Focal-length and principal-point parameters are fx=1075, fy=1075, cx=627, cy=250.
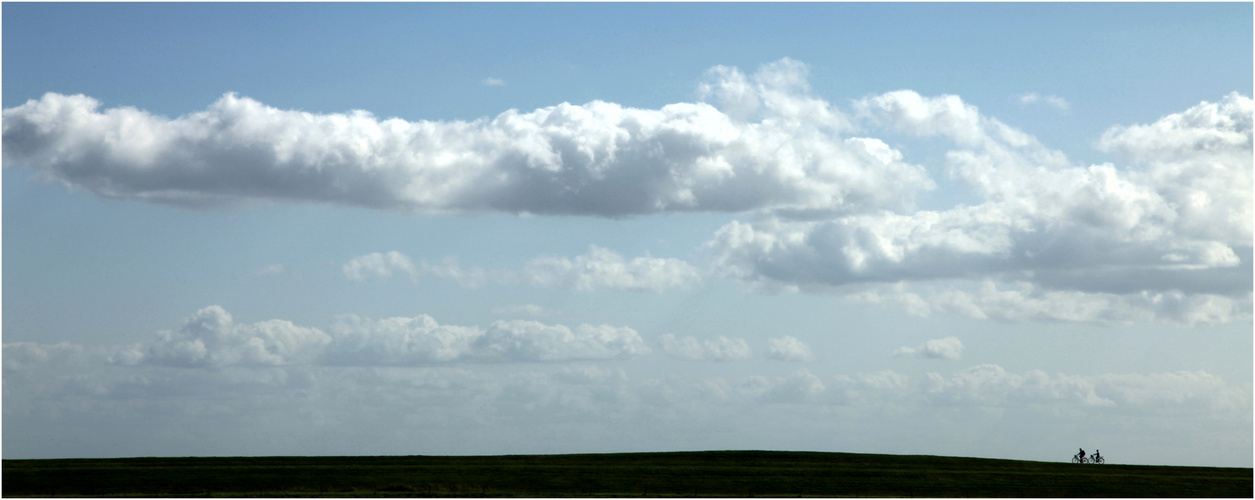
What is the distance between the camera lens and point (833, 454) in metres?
123

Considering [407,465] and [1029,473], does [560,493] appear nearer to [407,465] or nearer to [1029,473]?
[407,465]

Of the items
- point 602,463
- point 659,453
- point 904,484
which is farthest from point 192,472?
point 904,484

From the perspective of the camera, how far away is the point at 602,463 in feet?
361

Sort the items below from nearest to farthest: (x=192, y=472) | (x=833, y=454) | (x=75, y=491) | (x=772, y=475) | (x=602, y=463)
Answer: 1. (x=75, y=491)
2. (x=192, y=472)
3. (x=772, y=475)
4. (x=602, y=463)
5. (x=833, y=454)

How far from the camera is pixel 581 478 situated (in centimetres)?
9562

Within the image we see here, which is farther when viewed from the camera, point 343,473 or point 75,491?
point 343,473

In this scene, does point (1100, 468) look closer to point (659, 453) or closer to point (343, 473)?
point (659, 453)

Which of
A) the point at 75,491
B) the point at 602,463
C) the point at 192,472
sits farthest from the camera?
the point at 602,463

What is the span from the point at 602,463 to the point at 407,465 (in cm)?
2019

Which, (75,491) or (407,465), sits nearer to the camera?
(75,491)

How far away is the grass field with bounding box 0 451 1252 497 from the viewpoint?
8662cm

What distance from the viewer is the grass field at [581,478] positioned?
284 ft

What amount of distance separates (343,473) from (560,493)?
2037 centimetres

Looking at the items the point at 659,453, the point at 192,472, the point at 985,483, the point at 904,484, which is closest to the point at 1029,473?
the point at 985,483
